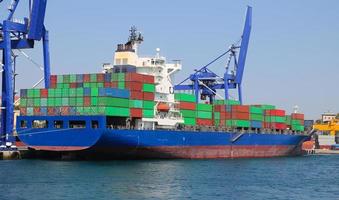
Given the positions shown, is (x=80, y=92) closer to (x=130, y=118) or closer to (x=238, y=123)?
(x=130, y=118)

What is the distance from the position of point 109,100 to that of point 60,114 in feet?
17.4

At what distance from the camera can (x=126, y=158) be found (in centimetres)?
6044

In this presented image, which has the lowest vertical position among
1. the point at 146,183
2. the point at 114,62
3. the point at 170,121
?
the point at 146,183

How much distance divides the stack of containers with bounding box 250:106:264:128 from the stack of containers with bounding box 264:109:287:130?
4.48 feet

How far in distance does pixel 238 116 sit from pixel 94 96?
25.3 m

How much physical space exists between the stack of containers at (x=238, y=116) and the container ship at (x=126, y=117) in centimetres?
30

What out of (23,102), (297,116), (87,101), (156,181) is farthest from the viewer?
(297,116)

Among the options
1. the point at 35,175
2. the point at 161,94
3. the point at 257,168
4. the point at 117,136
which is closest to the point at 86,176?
the point at 35,175

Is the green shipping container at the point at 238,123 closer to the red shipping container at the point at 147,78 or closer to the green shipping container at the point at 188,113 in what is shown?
the green shipping container at the point at 188,113

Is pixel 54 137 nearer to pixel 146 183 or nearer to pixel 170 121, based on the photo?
pixel 170 121

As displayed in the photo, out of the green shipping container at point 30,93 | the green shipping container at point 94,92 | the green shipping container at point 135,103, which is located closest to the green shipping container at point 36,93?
the green shipping container at point 30,93

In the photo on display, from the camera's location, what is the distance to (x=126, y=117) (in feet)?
197

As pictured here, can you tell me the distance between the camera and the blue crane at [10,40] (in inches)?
2388

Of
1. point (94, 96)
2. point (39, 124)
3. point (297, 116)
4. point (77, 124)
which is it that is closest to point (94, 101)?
Result: point (94, 96)
